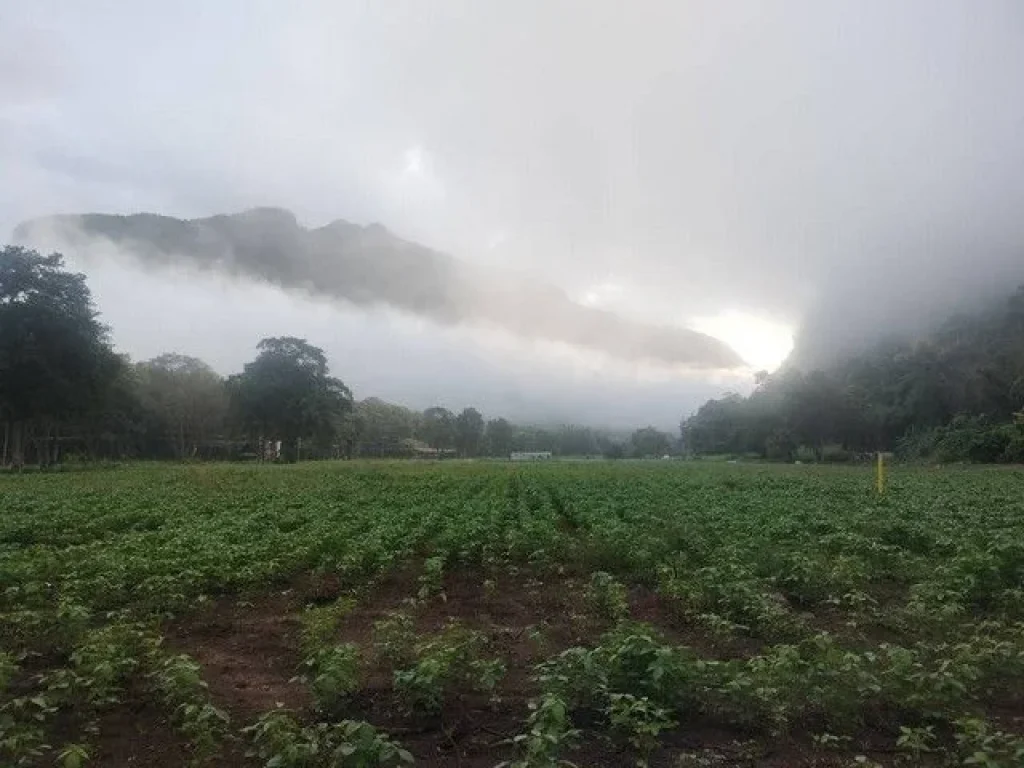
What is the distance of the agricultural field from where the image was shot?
16.8 feet

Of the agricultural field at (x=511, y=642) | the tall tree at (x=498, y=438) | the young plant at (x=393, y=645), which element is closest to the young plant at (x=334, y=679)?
the agricultural field at (x=511, y=642)

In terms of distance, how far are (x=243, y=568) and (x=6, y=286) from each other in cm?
4154

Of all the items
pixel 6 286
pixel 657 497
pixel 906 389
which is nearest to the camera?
pixel 657 497

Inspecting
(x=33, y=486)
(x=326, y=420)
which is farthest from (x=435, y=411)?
(x=33, y=486)

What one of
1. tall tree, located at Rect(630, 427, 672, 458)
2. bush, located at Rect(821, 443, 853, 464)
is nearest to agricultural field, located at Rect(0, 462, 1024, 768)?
bush, located at Rect(821, 443, 853, 464)

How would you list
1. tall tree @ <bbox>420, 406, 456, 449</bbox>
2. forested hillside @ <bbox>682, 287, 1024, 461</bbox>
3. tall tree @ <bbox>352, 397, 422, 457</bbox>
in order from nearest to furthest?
forested hillside @ <bbox>682, 287, 1024, 461</bbox> < tall tree @ <bbox>352, 397, 422, 457</bbox> < tall tree @ <bbox>420, 406, 456, 449</bbox>

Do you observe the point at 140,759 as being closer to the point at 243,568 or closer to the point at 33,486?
the point at 243,568

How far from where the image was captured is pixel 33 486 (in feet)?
95.4

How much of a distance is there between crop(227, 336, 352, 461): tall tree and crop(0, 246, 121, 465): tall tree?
3048 cm

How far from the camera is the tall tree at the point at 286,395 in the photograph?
77.4 metres

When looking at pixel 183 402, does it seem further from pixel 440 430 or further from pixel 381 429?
pixel 440 430

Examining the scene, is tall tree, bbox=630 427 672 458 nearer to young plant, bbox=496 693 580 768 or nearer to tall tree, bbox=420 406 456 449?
tall tree, bbox=420 406 456 449

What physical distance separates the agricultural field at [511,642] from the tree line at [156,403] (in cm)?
3054

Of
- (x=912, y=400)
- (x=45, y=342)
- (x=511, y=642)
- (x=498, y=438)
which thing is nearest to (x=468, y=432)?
(x=498, y=438)
